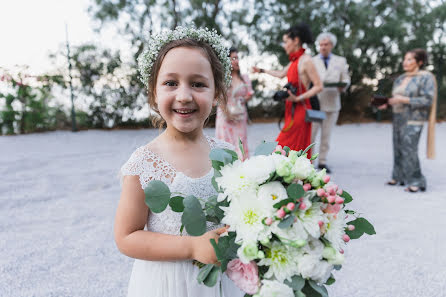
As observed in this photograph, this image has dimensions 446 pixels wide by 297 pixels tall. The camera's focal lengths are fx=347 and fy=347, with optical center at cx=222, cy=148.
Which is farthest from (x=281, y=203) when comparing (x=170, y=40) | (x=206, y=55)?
(x=170, y=40)

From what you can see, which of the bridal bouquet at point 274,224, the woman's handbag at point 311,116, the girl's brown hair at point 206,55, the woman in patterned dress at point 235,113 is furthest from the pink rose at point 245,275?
the woman in patterned dress at point 235,113

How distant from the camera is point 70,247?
10.6ft

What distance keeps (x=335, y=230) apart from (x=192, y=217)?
38cm

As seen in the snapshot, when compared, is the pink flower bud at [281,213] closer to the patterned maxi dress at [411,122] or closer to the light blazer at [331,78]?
the patterned maxi dress at [411,122]

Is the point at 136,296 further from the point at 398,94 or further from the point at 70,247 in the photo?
the point at 398,94

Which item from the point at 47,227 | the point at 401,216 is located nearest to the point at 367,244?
the point at 401,216

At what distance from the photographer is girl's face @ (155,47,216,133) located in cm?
122

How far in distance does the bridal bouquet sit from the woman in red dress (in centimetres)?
318

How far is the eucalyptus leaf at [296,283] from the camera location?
33.7 inches

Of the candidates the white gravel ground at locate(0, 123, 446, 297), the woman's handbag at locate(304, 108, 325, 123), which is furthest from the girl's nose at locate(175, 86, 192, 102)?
the woman's handbag at locate(304, 108, 325, 123)

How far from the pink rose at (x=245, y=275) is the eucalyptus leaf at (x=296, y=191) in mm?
204

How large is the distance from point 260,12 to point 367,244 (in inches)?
431

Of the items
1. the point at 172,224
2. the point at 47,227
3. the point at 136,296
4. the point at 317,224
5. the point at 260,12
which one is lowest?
the point at 47,227

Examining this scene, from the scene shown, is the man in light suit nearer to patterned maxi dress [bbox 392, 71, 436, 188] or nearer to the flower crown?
patterned maxi dress [bbox 392, 71, 436, 188]
